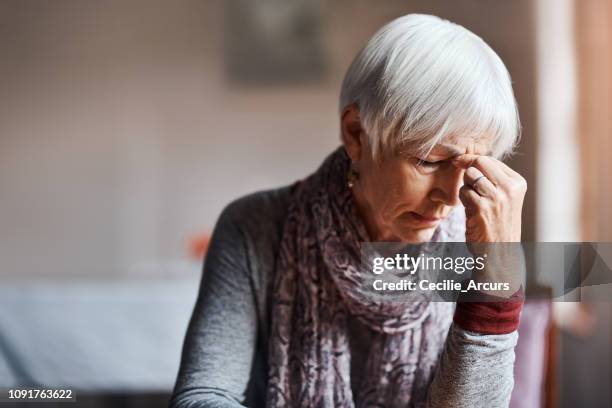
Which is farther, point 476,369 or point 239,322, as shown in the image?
point 239,322

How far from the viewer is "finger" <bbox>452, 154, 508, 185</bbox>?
0.49 meters

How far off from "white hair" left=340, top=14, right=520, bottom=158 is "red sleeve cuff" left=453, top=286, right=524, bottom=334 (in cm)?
13

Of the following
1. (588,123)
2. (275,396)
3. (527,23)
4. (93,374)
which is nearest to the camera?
A: (275,396)

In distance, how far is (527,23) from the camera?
6.19 ft

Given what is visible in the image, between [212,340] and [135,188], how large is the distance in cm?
221

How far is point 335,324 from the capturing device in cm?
67

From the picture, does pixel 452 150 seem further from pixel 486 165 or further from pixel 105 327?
pixel 105 327

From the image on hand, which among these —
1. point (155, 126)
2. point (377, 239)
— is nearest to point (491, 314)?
point (377, 239)

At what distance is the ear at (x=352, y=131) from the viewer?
2.02ft

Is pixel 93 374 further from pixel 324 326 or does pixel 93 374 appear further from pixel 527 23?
pixel 527 23

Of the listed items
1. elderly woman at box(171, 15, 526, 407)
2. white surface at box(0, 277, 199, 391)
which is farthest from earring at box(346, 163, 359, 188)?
white surface at box(0, 277, 199, 391)

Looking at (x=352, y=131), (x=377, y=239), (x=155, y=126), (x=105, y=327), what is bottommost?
(x=105, y=327)

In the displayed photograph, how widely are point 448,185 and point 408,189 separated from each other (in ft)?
0.18

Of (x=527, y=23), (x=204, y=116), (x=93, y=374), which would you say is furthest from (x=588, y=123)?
(x=204, y=116)
